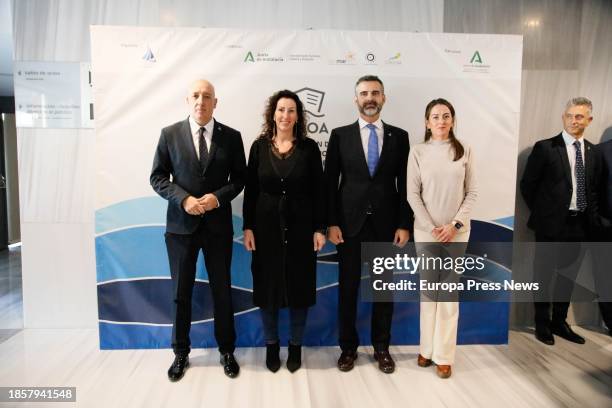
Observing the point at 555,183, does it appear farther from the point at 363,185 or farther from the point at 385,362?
the point at 385,362

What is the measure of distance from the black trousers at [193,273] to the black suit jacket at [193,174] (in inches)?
2.5

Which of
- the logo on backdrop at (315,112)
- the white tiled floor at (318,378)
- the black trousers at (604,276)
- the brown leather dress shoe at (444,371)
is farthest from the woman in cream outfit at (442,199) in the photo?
the black trousers at (604,276)

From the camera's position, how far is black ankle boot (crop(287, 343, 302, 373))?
2.64 metres

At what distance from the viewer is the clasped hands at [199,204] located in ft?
7.77

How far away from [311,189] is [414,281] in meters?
1.17

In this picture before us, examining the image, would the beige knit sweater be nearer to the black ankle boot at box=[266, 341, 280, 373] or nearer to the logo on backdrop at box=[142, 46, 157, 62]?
the black ankle boot at box=[266, 341, 280, 373]

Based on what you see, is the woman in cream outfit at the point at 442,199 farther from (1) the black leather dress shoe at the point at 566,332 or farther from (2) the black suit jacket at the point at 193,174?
(1) the black leather dress shoe at the point at 566,332

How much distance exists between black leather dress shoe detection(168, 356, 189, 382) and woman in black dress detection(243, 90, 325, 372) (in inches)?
23.3

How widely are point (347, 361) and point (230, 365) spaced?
2.50ft

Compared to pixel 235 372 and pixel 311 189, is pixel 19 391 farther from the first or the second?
pixel 311 189

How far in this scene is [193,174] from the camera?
96.7 inches

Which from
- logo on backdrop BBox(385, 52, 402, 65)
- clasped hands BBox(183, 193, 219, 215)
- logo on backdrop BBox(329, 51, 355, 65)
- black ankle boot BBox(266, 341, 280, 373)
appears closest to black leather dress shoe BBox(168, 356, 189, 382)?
black ankle boot BBox(266, 341, 280, 373)

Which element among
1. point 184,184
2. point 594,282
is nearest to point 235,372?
point 184,184

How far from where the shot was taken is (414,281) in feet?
10.1
